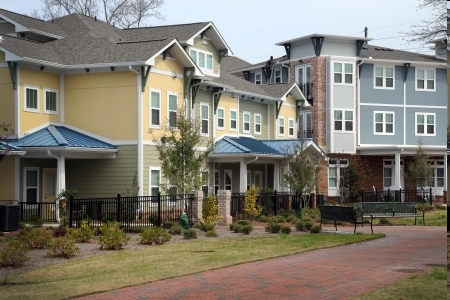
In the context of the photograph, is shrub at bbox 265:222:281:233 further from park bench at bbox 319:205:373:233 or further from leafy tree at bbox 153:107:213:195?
leafy tree at bbox 153:107:213:195

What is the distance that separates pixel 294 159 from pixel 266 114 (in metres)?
8.94

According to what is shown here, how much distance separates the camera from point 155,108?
30.0 metres

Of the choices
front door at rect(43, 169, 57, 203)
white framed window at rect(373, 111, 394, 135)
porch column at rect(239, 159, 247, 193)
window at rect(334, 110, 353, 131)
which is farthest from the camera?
white framed window at rect(373, 111, 394, 135)

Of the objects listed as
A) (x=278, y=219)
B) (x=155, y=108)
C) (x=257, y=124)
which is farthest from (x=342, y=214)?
(x=257, y=124)

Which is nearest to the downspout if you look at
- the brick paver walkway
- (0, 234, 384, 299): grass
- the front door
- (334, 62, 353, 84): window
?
the front door

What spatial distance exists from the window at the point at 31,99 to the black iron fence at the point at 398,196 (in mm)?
18771

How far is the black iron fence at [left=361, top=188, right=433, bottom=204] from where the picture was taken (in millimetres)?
41125

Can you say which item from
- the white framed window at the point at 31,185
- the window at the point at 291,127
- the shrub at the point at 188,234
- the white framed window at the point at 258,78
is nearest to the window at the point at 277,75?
the white framed window at the point at 258,78

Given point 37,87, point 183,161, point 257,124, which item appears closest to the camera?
point 183,161

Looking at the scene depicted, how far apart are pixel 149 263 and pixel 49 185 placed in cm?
1475

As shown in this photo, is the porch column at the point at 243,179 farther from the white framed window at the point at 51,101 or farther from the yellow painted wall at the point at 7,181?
the yellow painted wall at the point at 7,181

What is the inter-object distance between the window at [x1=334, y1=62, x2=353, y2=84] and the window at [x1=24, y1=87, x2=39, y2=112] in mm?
22789

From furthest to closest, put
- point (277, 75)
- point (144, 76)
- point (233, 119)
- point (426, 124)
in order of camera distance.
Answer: point (277, 75)
point (426, 124)
point (233, 119)
point (144, 76)

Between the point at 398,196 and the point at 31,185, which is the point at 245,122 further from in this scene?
the point at 31,185
